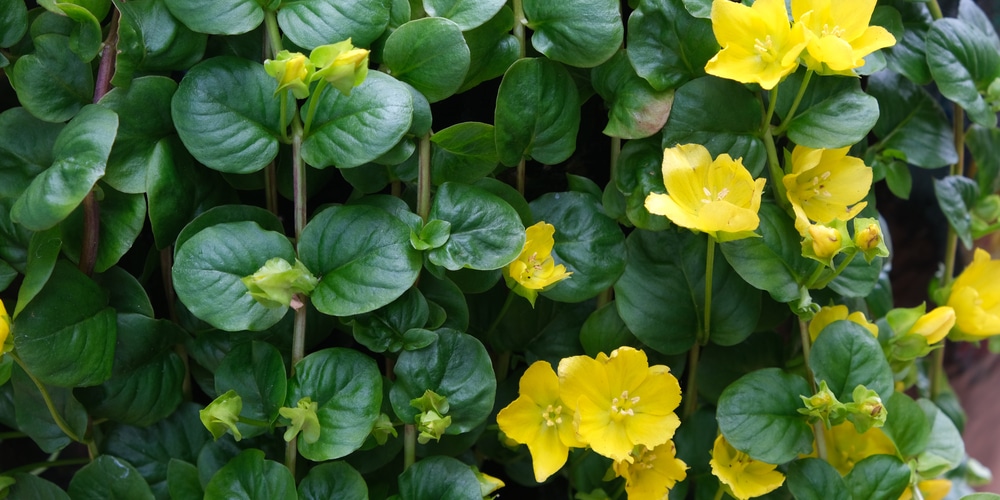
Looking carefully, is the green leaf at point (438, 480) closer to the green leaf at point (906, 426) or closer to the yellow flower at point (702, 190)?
the yellow flower at point (702, 190)

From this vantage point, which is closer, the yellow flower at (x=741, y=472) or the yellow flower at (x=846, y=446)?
the yellow flower at (x=741, y=472)

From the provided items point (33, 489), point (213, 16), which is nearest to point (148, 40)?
point (213, 16)

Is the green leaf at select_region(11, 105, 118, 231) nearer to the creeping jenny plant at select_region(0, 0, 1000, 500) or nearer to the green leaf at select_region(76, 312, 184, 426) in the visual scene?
the creeping jenny plant at select_region(0, 0, 1000, 500)

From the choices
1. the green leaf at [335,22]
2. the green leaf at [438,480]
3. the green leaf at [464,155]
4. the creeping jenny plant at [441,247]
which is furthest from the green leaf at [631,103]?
the green leaf at [438,480]

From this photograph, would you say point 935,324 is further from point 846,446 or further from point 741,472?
point 741,472

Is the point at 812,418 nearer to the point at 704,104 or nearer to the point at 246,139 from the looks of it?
the point at 704,104
